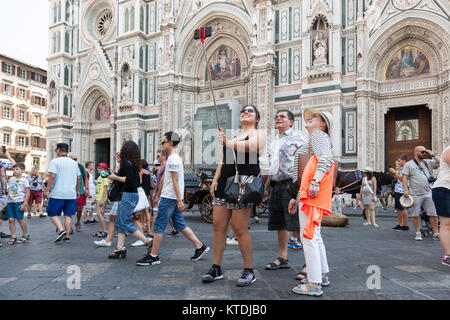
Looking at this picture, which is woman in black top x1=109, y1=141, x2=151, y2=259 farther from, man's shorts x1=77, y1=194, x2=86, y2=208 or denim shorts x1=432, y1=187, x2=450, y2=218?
denim shorts x1=432, y1=187, x2=450, y2=218

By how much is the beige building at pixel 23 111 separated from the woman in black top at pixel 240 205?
4004 centimetres

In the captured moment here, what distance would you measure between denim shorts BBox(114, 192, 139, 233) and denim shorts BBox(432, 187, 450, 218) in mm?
4312

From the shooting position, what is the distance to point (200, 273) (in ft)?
13.0

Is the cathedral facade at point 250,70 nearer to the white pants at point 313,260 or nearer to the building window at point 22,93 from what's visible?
the white pants at point 313,260

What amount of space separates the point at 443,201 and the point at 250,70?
51.8ft

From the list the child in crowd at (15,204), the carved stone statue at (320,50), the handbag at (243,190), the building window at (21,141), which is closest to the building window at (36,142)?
the building window at (21,141)

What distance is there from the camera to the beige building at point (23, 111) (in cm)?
3745

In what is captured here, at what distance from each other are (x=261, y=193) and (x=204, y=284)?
1.10m

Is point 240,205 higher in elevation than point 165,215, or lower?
higher

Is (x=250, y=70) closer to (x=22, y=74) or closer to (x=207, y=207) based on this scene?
(x=207, y=207)

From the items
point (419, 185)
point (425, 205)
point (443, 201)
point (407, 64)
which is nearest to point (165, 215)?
point (443, 201)

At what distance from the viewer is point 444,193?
4.59 metres

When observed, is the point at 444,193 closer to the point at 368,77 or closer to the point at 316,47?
the point at 368,77
